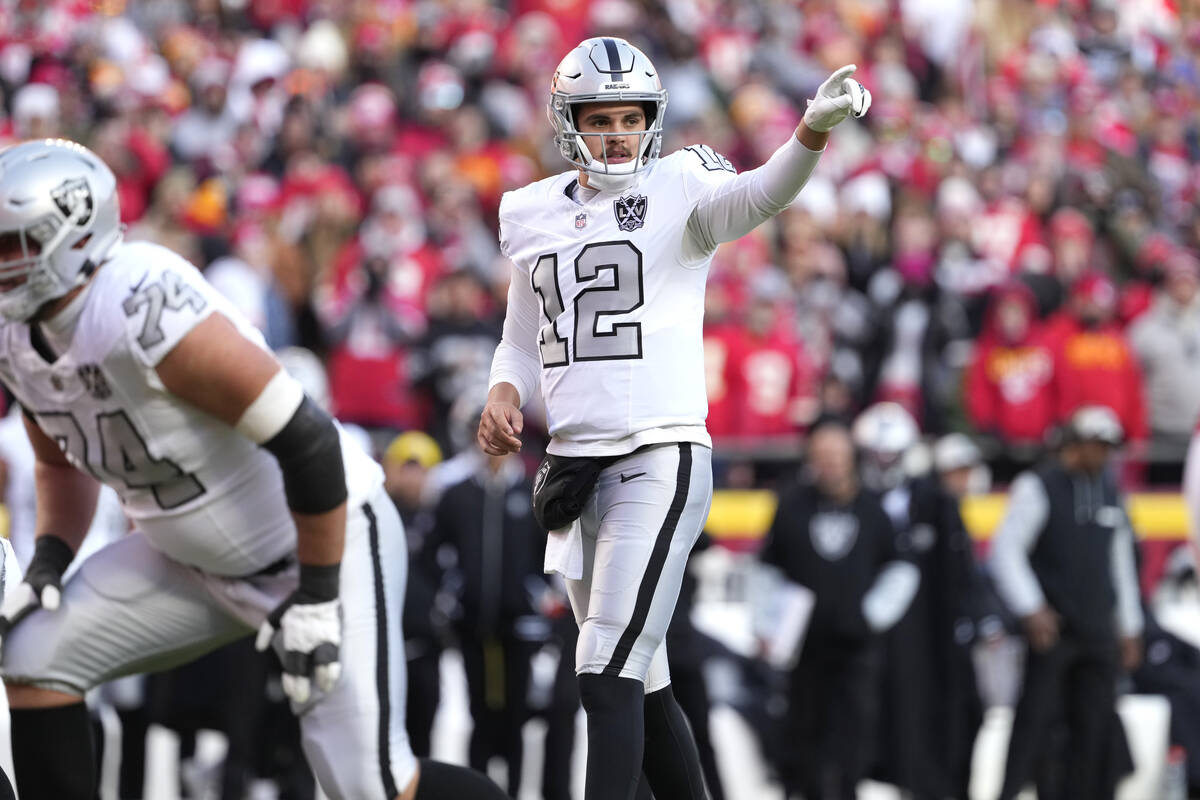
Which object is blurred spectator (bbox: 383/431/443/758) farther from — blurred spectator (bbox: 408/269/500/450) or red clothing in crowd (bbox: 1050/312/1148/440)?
red clothing in crowd (bbox: 1050/312/1148/440)

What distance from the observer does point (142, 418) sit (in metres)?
4.35

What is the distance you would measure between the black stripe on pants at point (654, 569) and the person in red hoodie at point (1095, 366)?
702 cm

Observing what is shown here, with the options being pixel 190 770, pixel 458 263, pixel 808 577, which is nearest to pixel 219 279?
pixel 458 263

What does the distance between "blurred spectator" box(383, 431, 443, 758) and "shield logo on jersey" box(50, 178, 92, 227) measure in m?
3.33

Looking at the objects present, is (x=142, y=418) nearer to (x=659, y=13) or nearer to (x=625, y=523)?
(x=625, y=523)

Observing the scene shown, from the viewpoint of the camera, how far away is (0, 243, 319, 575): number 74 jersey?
428 centimetres

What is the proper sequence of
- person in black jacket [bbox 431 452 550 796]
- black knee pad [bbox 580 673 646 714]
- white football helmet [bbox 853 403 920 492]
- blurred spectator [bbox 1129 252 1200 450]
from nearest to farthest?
black knee pad [bbox 580 673 646 714], person in black jacket [bbox 431 452 550 796], white football helmet [bbox 853 403 920 492], blurred spectator [bbox 1129 252 1200 450]

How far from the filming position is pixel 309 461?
4.35 m

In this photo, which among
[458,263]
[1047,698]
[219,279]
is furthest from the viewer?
[458,263]

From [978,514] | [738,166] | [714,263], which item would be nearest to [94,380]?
[978,514]

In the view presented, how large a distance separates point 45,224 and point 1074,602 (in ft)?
16.3

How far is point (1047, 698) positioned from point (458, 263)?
4443mm

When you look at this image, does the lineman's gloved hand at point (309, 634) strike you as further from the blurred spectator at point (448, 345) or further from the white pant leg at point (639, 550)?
the blurred spectator at point (448, 345)

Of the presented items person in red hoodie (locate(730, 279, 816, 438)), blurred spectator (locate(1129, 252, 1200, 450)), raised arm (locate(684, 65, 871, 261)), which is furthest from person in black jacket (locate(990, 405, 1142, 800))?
raised arm (locate(684, 65, 871, 261))
